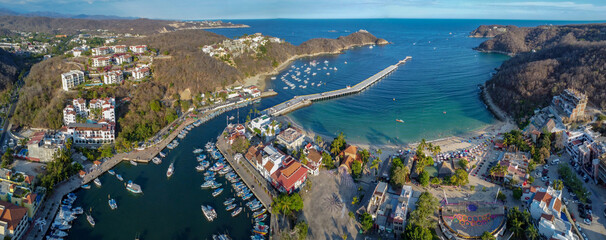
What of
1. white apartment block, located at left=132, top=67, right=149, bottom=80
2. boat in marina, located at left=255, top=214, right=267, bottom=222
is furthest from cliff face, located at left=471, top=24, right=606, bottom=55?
boat in marina, located at left=255, top=214, right=267, bottom=222

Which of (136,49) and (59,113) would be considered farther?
(136,49)

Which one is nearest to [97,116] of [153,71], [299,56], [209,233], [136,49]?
[153,71]

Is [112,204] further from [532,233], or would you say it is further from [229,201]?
[532,233]

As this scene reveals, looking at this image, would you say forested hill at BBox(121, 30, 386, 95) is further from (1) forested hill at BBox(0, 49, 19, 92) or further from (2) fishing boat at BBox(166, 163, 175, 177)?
(1) forested hill at BBox(0, 49, 19, 92)

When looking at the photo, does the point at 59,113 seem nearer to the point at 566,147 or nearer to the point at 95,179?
the point at 95,179

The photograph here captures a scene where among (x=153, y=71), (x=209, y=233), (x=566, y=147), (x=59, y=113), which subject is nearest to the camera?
(x=209, y=233)

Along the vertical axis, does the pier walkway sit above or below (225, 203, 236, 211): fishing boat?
above

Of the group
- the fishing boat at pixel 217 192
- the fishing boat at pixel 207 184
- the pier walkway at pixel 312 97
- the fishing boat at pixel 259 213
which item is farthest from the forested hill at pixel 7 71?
the fishing boat at pixel 259 213
